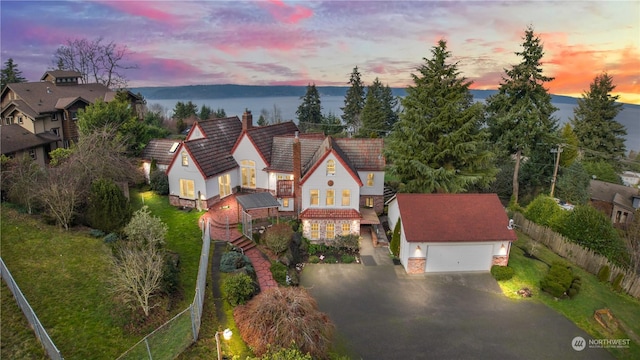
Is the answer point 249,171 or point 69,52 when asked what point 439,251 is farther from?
point 69,52

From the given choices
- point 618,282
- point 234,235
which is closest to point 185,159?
point 234,235

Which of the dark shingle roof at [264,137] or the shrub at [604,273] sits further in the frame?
the dark shingle roof at [264,137]

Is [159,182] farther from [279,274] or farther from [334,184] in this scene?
[279,274]

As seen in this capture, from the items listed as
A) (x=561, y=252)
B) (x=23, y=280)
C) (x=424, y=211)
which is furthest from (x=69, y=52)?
(x=561, y=252)

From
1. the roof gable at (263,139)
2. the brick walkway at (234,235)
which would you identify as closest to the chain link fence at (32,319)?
the brick walkway at (234,235)

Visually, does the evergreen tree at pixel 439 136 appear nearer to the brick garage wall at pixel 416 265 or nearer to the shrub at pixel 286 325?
the brick garage wall at pixel 416 265

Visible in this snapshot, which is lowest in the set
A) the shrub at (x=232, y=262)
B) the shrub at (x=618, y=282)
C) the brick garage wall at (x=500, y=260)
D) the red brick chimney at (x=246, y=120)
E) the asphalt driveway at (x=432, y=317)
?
the asphalt driveway at (x=432, y=317)

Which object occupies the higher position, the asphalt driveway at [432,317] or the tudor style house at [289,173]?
the tudor style house at [289,173]
